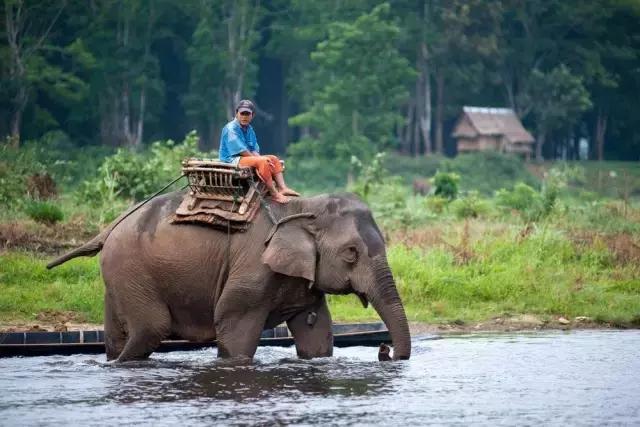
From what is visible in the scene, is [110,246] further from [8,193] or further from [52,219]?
[8,193]

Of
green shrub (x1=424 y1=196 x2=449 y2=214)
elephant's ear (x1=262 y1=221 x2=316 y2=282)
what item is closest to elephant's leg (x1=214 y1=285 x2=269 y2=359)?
elephant's ear (x1=262 y1=221 x2=316 y2=282)

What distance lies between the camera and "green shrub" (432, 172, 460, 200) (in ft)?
99.7

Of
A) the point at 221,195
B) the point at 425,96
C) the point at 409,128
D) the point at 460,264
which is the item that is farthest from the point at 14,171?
the point at 409,128

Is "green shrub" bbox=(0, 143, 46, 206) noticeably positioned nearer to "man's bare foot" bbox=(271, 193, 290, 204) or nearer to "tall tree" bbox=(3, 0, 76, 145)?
"man's bare foot" bbox=(271, 193, 290, 204)

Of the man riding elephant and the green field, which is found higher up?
the man riding elephant

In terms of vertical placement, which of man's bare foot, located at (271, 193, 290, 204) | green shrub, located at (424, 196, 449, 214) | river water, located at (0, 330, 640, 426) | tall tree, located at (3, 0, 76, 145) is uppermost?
tall tree, located at (3, 0, 76, 145)

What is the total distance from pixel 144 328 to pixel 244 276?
3.66ft

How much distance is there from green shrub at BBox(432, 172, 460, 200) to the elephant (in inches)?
631

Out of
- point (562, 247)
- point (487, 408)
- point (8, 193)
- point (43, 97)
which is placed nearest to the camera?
point (487, 408)

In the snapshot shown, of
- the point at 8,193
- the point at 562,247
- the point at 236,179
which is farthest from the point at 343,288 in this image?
the point at 8,193

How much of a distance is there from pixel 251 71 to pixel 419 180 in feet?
26.3

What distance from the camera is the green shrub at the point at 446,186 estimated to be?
30375 mm

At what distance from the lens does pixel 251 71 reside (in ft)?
163

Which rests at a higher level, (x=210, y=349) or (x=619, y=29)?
(x=619, y=29)
